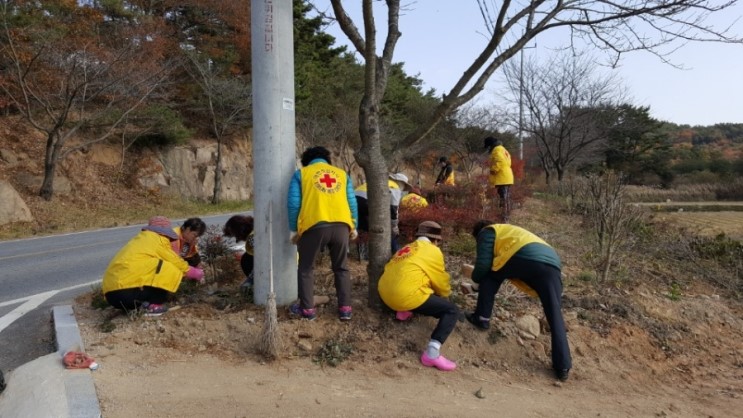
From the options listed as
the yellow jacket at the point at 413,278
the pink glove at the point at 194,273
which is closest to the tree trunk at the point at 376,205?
the yellow jacket at the point at 413,278

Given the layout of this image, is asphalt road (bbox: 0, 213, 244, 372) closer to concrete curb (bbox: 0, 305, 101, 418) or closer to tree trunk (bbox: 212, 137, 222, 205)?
concrete curb (bbox: 0, 305, 101, 418)

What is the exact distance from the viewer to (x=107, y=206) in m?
→ 17.2

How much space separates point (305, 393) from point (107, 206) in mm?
16261

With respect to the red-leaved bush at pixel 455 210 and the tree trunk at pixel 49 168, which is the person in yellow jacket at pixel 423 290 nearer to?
the red-leaved bush at pixel 455 210

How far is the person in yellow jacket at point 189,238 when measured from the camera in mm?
5285

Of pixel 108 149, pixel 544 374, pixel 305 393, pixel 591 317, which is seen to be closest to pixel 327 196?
pixel 305 393

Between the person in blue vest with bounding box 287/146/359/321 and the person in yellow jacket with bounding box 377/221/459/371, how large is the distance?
16.0 inches

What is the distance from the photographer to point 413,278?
4219mm

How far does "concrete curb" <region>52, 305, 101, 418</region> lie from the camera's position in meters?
2.92

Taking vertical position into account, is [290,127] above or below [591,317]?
above

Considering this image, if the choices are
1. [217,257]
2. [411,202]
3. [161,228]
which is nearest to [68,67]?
[217,257]

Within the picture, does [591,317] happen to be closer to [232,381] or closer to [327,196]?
[327,196]

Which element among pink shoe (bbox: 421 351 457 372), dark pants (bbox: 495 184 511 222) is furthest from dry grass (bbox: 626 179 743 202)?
pink shoe (bbox: 421 351 457 372)

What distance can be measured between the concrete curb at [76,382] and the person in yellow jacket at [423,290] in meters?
2.25
